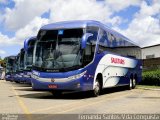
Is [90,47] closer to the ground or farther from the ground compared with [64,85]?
farther from the ground

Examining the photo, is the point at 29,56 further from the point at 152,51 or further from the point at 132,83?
the point at 152,51

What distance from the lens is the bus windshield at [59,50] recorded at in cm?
1836

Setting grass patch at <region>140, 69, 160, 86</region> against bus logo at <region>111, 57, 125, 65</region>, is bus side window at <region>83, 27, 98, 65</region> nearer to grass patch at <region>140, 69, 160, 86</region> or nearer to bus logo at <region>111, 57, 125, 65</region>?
bus logo at <region>111, 57, 125, 65</region>

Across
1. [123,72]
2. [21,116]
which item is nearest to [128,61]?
[123,72]

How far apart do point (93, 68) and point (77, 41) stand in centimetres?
175

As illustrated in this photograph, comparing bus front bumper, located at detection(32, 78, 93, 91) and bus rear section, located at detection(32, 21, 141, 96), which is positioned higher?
bus rear section, located at detection(32, 21, 141, 96)

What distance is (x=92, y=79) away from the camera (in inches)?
771

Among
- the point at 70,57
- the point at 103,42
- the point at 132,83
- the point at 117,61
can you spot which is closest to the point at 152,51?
the point at 132,83

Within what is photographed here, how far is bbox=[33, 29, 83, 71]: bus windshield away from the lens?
18.4 meters

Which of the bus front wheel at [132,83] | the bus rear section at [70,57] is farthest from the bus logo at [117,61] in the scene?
the bus front wheel at [132,83]

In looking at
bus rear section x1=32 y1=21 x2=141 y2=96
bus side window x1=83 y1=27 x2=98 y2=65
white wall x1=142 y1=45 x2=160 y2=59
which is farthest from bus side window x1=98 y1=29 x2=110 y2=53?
white wall x1=142 y1=45 x2=160 y2=59

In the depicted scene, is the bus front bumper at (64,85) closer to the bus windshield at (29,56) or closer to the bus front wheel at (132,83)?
the bus windshield at (29,56)

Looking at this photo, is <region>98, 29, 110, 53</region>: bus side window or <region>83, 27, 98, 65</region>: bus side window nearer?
<region>83, 27, 98, 65</region>: bus side window

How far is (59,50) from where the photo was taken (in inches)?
736
